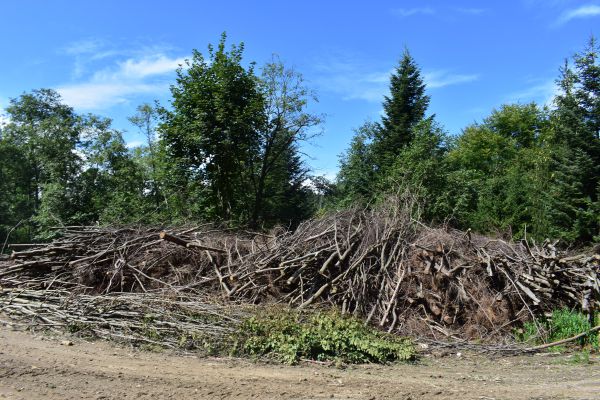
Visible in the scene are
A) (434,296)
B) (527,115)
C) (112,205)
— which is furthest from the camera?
(527,115)

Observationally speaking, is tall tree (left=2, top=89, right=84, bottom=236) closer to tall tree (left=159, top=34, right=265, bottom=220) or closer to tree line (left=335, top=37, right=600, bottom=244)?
tall tree (left=159, top=34, right=265, bottom=220)

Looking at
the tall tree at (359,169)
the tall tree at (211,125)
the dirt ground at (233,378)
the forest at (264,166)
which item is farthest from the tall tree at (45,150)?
the dirt ground at (233,378)

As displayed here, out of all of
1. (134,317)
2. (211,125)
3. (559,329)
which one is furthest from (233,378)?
(211,125)

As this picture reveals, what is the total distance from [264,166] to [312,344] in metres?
20.9

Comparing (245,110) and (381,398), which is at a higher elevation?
(245,110)

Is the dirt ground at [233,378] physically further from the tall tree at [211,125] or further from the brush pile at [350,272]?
the tall tree at [211,125]

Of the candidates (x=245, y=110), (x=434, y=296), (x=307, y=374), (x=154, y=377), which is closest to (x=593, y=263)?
(x=434, y=296)

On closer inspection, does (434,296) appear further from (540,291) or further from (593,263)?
(593,263)

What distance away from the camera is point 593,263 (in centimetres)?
1145

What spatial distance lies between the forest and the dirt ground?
631cm

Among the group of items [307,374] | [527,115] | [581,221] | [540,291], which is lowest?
[307,374]

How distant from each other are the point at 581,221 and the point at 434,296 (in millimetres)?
15316

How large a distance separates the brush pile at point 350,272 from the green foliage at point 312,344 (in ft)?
5.89

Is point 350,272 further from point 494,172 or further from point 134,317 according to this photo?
point 494,172
